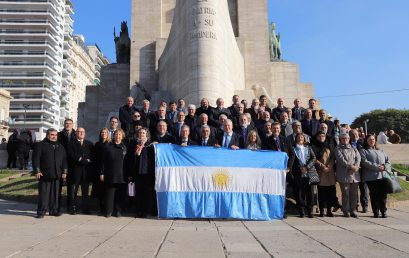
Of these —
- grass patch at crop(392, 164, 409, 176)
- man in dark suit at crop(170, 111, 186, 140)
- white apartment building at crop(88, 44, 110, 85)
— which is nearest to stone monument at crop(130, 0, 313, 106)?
grass patch at crop(392, 164, 409, 176)

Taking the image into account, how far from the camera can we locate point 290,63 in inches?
1166

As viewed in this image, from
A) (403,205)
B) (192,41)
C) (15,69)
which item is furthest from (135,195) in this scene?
(15,69)

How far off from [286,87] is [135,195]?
22.3m

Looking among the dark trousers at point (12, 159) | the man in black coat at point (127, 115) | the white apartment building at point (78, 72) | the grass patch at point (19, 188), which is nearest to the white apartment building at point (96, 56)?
the white apartment building at point (78, 72)

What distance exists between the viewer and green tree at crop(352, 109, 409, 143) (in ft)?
189

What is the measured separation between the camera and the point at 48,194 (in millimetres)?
8156

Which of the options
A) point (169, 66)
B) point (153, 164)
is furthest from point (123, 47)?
point (153, 164)

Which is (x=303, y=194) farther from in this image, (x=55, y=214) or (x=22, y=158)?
(x=22, y=158)

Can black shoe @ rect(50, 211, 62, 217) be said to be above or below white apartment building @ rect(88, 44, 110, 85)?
below

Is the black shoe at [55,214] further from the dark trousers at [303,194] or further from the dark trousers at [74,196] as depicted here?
the dark trousers at [303,194]

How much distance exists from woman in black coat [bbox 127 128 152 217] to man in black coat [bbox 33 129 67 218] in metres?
1.41

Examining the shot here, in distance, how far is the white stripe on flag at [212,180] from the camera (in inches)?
318

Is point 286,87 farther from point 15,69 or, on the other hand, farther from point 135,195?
point 15,69

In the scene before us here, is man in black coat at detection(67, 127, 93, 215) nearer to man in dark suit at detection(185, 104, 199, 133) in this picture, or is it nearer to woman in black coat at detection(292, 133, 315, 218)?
man in dark suit at detection(185, 104, 199, 133)
